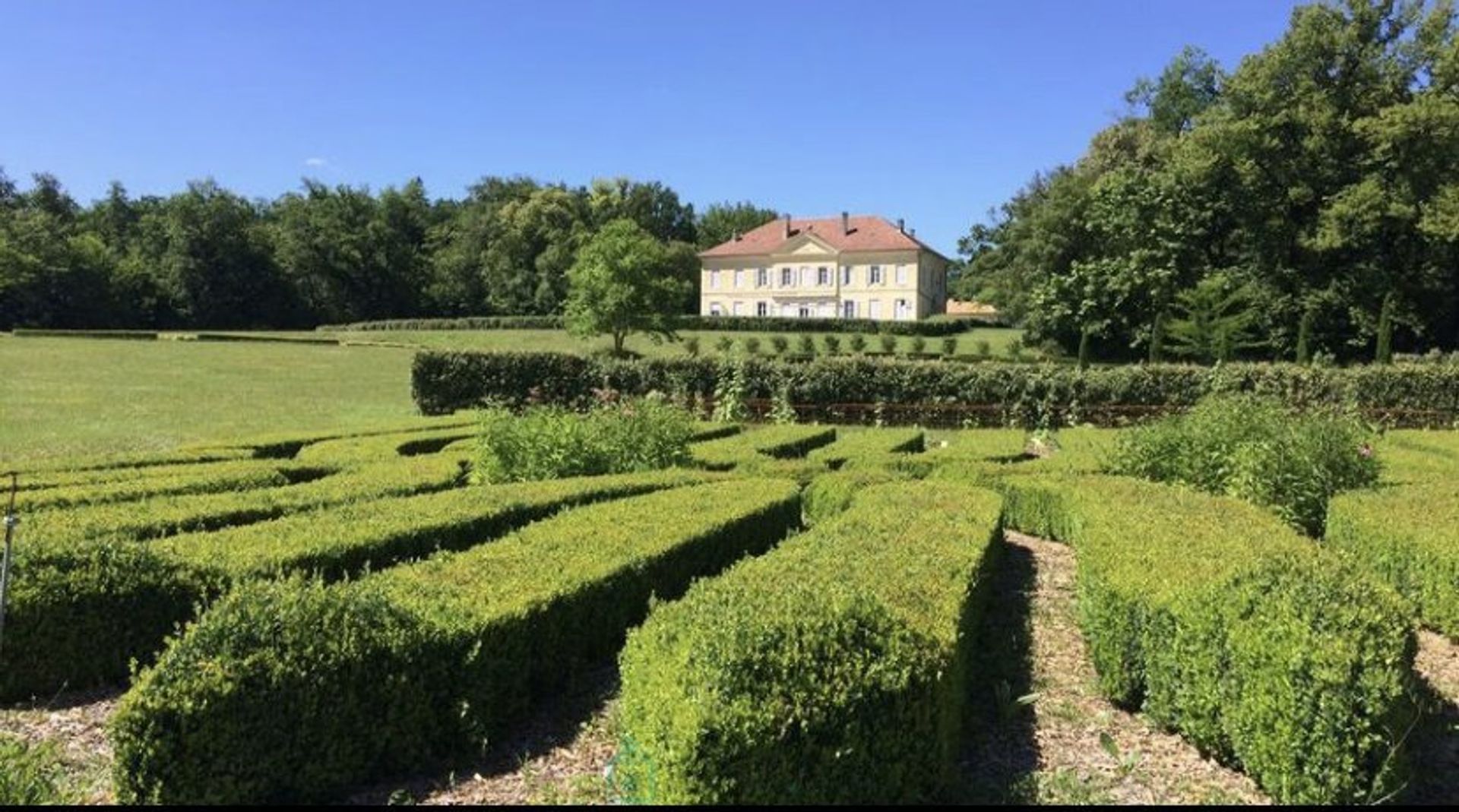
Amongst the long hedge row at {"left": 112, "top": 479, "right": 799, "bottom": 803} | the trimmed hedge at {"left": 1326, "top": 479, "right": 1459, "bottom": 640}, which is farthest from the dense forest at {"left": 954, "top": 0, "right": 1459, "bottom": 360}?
the long hedge row at {"left": 112, "top": 479, "right": 799, "bottom": 803}

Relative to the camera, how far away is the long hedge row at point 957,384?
20.0 m

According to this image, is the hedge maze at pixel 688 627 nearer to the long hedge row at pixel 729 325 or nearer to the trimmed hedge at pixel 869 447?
the trimmed hedge at pixel 869 447

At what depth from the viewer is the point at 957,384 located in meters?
20.9

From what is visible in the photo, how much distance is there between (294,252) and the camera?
6562cm

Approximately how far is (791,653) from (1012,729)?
191 cm

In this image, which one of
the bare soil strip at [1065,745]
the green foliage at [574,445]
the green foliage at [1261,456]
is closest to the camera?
the bare soil strip at [1065,745]

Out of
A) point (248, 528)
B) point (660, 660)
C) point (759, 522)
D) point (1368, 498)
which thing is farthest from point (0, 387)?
point (1368, 498)

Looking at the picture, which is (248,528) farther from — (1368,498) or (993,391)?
(993,391)

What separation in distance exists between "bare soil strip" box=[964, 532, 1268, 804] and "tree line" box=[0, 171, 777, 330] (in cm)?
4907

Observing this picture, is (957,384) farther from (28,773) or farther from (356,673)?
(28,773)

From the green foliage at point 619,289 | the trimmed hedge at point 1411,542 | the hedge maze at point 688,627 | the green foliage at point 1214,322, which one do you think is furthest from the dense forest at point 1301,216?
the hedge maze at point 688,627

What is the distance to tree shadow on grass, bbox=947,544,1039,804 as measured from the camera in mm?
4195

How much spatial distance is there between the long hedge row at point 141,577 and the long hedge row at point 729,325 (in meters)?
46.2

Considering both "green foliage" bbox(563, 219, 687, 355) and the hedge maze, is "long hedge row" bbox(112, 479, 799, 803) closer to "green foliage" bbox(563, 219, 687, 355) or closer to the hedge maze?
the hedge maze
